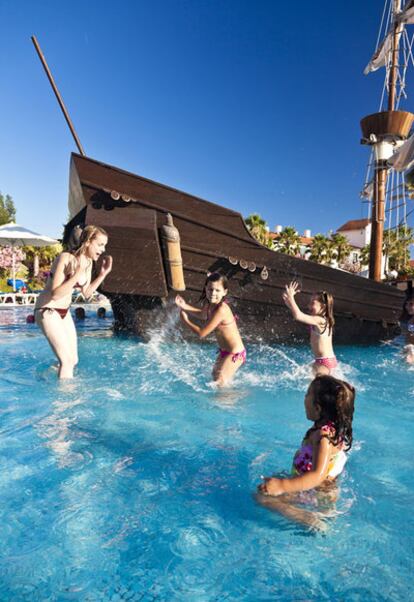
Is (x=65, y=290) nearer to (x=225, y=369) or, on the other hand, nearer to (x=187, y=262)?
(x=225, y=369)

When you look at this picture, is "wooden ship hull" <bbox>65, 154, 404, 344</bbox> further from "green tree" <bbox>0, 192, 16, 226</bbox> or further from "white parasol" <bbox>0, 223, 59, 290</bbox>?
"green tree" <bbox>0, 192, 16, 226</bbox>

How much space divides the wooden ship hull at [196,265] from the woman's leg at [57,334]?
77.7 inches

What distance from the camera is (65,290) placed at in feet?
12.7

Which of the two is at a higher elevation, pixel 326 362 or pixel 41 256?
pixel 41 256

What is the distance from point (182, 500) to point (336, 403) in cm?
104

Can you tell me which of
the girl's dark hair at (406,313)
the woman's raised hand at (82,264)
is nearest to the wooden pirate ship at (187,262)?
the girl's dark hair at (406,313)

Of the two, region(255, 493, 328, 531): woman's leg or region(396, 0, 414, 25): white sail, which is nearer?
region(255, 493, 328, 531): woman's leg

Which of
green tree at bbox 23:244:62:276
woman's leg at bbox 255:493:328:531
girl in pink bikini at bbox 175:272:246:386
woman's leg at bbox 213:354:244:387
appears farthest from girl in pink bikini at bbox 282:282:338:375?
green tree at bbox 23:244:62:276

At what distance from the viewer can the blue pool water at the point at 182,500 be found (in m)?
1.67

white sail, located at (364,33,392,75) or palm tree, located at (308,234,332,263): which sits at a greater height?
white sail, located at (364,33,392,75)

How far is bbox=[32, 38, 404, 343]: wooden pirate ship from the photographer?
20.0 ft

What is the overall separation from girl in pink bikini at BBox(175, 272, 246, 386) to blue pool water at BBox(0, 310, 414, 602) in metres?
0.30

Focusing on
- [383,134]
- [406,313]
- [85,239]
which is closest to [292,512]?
[85,239]

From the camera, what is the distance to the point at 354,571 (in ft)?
5.67
